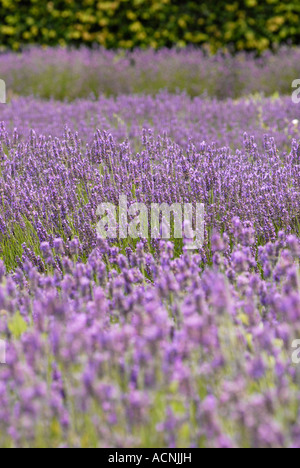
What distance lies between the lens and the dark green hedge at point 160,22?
10.0m

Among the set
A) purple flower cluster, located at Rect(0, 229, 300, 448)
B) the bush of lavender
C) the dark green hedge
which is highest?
the dark green hedge

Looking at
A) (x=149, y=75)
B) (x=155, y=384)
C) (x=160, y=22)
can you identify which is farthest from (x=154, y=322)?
(x=160, y=22)

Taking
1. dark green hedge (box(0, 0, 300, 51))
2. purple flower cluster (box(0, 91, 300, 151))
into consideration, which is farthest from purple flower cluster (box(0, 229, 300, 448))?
dark green hedge (box(0, 0, 300, 51))

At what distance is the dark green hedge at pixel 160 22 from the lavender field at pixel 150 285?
435 cm

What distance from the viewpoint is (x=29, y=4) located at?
426 inches

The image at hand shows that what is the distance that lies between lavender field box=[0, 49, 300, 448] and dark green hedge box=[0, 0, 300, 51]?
435cm

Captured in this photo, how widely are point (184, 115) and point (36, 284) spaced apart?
143 inches

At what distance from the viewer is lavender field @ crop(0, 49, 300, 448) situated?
152cm

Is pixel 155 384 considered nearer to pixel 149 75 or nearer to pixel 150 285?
pixel 150 285

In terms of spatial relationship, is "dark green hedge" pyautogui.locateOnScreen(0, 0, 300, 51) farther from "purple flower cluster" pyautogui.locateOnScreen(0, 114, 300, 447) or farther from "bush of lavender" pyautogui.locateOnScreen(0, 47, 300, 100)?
"purple flower cluster" pyautogui.locateOnScreen(0, 114, 300, 447)

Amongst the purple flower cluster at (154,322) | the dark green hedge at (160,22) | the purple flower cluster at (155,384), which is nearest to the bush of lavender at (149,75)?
the dark green hedge at (160,22)

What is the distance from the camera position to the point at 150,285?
2738 mm

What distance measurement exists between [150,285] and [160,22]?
842 cm
